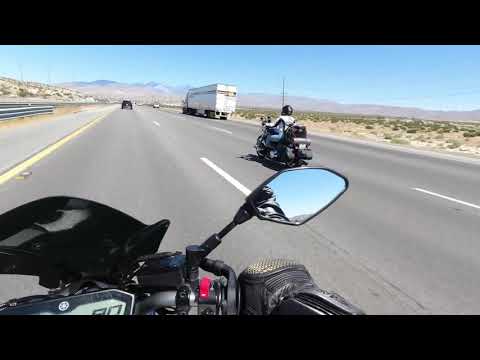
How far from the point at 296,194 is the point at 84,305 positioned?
1.01m

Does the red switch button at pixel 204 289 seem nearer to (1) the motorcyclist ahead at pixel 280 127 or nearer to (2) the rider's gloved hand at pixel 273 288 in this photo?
(2) the rider's gloved hand at pixel 273 288

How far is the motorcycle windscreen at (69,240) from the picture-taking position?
5.01 feet

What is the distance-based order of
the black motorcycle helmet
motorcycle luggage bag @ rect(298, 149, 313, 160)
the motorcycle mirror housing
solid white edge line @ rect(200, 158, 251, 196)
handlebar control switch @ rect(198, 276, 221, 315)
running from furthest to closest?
the black motorcycle helmet < motorcycle luggage bag @ rect(298, 149, 313, 160) < solid white edge line @ rect(200, 158, 251, 196) < the motorcycle mirror housing < handlebar control switch @ rect(198, 276, 221, 315)

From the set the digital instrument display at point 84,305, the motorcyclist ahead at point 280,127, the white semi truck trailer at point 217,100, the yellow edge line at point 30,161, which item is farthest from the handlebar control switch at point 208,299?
the white semi truck trailer at point 217,100

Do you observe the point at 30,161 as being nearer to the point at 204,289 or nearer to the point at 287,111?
the point at 287,111

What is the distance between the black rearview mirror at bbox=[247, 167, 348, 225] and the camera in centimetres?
176

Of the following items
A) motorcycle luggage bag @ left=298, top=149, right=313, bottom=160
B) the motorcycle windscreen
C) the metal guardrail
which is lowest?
motorcycle luggage bag @ left=298, top=149, right=313, bottom=160

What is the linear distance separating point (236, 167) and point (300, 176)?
1013 centimetres

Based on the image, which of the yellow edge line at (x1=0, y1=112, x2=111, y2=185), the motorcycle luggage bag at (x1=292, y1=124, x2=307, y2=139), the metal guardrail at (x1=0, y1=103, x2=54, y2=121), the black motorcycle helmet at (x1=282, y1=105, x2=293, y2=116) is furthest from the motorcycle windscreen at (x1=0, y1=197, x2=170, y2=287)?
the metal guardrail at (x1=0, y1=103, x2=54, y2=121)

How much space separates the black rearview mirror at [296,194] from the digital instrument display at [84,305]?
0.62 meters

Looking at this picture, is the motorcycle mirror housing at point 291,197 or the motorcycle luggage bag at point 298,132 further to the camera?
the motorcycle luggage bag at point 298,132

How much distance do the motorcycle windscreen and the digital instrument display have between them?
0.19 meters

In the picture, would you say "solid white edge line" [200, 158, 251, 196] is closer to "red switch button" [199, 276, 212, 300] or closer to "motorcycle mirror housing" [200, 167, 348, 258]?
"motorcycle mirror housing" [200, 167, 348, 258]
